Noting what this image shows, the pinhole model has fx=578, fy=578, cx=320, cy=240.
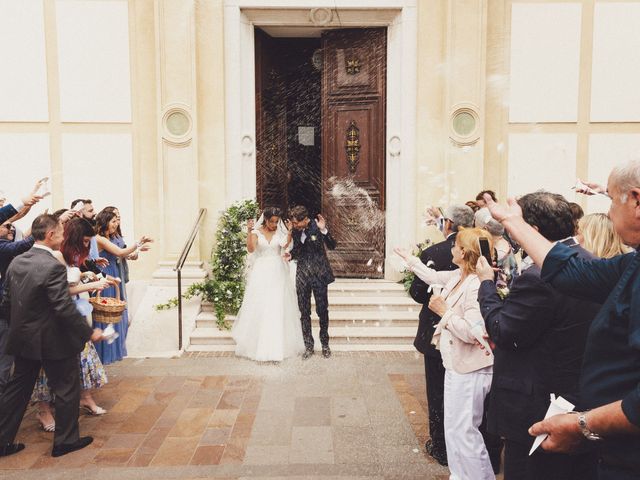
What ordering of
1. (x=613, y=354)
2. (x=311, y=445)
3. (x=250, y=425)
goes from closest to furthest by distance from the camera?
(x=613, y=354), (x=311, y=445), (x=250, y=425)

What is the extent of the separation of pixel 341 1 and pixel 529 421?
7833 mm

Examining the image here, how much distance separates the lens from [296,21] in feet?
30.4

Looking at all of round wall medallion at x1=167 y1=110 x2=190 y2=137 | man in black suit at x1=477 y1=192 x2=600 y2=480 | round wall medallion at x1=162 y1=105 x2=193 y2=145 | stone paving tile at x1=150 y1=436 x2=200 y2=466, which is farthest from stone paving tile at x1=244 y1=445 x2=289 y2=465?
round wall medallion at x1=167 y1=110 x2=190 y2=137

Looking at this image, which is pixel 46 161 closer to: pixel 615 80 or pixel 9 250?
pixel 9 250

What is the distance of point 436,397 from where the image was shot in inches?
174

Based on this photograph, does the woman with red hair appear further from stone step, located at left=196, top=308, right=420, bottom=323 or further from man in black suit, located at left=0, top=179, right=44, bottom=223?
stone step, located at left=196, top=308, right=420, bottom=323

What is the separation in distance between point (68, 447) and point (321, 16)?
7.21 metres

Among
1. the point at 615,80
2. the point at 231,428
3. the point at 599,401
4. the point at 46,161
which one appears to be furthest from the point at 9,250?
the point at 615,80

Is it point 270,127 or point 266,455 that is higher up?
point 270,127

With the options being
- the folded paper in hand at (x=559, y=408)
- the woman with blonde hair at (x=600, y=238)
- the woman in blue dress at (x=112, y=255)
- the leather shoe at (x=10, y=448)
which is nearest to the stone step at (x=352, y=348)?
the woman in blue dress at (x=112, y=255)

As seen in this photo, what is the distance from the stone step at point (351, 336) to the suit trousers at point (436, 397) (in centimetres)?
339

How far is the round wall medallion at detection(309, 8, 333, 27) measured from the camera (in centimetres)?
912

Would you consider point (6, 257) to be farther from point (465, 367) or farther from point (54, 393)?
point (465, 367)

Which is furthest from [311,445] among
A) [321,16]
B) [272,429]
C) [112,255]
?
[321,16]
